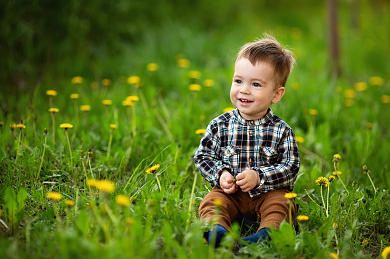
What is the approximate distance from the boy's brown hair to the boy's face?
0.07ft

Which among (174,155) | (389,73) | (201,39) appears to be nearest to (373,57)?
(389,73)

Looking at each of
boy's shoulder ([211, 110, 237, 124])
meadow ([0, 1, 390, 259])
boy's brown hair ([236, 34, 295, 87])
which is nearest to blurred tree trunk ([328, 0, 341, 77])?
meadow ([0, 1, 390, 259])

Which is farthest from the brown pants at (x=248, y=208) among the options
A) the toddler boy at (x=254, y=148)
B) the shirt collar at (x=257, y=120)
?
the shirt collar at (x=257, y=120)

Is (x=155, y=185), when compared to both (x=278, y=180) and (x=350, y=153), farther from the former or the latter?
(x=350, y=153)

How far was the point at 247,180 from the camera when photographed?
195 centimetres

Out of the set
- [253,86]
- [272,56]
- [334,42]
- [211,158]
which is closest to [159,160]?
[211,158]

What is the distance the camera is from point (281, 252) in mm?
1767

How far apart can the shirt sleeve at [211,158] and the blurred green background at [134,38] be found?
2.59 meters

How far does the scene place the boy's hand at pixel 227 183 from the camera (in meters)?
2.00

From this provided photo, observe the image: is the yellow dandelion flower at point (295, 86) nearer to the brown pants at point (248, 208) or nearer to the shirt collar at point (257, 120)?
the shirt collar at point (257, 120)

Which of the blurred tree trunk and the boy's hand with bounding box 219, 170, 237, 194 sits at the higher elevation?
the blurred tree trunk

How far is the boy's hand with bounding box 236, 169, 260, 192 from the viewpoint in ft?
6.41

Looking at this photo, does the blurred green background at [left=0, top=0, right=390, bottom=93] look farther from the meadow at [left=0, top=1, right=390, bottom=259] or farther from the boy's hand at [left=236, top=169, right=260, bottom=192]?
the boy's hand at [left=236, top=169, right=260, bottom=192]

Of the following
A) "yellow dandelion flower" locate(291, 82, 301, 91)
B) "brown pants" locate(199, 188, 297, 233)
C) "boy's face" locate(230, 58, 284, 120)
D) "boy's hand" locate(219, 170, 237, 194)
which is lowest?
"brown pants" locate(199, 188, 297, 233)
